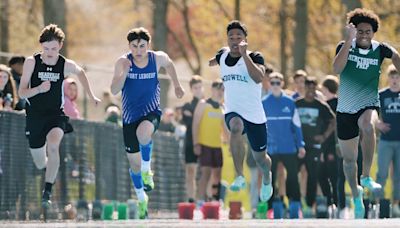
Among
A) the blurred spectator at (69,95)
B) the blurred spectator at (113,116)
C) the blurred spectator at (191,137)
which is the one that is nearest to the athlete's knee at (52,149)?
the blurred spectator at (69,95)

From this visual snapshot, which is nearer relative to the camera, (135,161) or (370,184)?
(370,184)

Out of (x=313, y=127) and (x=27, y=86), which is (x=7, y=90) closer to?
(x=27, y=86)

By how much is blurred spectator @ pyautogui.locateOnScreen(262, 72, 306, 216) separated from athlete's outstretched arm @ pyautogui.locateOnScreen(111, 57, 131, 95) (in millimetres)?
5321

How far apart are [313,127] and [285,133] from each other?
2.07ft

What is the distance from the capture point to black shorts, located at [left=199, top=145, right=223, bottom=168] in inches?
1083

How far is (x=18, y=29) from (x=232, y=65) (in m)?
30.5

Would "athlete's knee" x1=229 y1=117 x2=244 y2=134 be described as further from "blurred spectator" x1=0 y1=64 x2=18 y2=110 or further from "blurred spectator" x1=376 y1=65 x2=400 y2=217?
"blurred spectator" x1=376 y1=65 x2=400 y2=217

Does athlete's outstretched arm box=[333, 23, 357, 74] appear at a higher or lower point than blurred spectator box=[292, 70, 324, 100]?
lower

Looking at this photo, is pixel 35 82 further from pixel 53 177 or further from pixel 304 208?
pixel 304 208

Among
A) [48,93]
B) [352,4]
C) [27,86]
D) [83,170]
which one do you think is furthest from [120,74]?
[352,4]

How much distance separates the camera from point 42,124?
66.8 feet

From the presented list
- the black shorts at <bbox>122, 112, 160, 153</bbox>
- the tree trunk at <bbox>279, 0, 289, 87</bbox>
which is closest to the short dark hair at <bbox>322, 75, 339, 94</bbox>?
the black shorts at <bbox>122, 112, 160, 153</bbox>

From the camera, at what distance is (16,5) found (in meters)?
46.0

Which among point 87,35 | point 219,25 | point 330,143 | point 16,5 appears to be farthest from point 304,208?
point 87,35
